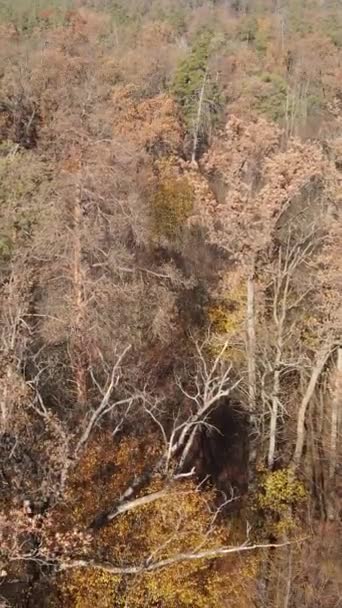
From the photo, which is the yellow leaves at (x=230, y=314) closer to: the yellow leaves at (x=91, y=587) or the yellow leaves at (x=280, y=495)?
the yellow leaves at (x=280, y=495)

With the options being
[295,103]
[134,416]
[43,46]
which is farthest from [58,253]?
[295,103]

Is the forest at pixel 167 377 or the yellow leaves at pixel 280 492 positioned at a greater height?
the forest at pixel 167 377

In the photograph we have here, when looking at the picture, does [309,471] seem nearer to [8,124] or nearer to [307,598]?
[307,598]

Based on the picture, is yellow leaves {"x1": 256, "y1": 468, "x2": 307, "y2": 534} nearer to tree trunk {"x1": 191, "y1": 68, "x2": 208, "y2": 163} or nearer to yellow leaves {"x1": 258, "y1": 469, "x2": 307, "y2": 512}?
yellow leaves {"x1": 258, "y1": 469, "x2": 307, "y2": 512}

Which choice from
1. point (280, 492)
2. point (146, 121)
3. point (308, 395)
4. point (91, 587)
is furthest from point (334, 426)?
point (146, 121)

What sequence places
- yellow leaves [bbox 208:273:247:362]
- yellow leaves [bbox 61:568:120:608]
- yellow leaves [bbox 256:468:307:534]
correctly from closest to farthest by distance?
yellow leaves [bbox 61:568:120:608] → yellow leaves [bbox 256:468:307:534] → yellow leaves [bbox 208:273:247:362]

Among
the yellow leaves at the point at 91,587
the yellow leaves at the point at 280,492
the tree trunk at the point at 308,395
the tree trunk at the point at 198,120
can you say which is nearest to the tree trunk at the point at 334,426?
the tree trunk at the point at 308,395

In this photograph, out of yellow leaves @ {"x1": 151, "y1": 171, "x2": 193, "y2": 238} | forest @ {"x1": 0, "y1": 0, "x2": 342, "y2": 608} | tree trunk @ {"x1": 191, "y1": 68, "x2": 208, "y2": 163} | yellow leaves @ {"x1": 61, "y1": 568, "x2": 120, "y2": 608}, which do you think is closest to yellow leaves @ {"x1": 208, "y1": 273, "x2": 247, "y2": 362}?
forest @ {"x1": 0, "y1": 0, "x2": 342, "y2": 608}

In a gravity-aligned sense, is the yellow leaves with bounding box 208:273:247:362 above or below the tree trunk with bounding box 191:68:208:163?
below

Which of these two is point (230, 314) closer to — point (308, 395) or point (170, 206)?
point (308, 395)

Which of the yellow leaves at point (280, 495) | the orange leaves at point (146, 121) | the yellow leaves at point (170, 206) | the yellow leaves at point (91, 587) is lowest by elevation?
the yellow leaves at point (280, 495)
